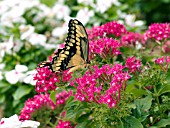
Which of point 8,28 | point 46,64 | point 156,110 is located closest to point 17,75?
point 8,28

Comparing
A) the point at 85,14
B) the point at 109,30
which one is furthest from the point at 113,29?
the point at 85,14

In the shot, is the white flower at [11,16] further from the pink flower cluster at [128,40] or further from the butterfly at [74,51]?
Result: the butterfly at [74,51]

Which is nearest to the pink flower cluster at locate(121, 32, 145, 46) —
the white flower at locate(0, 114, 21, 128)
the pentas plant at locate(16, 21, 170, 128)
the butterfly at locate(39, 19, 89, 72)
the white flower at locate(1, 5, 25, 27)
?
the pentas plant at locate(16, 21, 170, 128)

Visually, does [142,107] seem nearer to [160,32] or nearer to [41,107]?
[160,32]

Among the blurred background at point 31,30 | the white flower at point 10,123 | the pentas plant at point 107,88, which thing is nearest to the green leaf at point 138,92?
the pentas plant at point 107,88

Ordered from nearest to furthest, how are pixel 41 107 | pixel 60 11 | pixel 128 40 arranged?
pixel 41 107 → pixel 128 40 → pixel 60 11

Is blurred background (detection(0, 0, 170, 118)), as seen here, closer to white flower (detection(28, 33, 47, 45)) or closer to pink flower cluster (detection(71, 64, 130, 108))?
white flower (detection(28, 33, 47, 45))

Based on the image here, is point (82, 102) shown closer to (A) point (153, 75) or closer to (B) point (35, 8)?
(A) point (153, 75)
